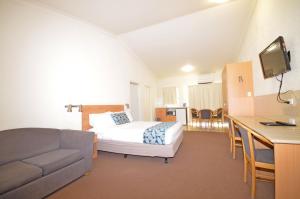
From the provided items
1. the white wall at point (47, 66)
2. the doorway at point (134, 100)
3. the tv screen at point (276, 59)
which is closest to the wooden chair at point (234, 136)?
the tv screen at point (276, 59)

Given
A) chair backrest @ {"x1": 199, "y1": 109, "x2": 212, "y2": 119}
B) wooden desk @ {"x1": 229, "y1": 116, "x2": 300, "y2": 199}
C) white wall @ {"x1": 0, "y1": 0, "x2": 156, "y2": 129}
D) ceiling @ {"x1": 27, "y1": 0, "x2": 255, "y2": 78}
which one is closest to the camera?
wooden desk @ {"x1": 229, "y1": 116, "x2": 300, "y2": 199}

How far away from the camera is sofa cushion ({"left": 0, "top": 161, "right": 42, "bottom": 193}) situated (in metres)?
1.47

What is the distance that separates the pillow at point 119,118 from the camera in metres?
3.71

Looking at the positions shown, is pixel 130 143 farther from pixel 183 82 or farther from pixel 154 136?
pixel 183 82

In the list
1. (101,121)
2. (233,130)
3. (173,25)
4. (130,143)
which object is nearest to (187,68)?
(173,25)

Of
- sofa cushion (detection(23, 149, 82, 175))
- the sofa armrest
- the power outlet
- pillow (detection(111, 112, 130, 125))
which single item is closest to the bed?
pillow (detection(111, 112, 130, 125))

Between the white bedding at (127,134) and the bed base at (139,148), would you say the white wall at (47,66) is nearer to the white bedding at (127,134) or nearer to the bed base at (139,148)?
the white bedding at (127,134)

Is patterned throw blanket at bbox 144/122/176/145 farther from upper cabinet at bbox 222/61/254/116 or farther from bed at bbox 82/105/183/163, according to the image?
upper cabinet at bbox 222/61/254/116

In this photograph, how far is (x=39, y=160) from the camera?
1952mm

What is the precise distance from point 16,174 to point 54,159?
0.42 m

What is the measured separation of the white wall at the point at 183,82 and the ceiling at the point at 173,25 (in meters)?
0.97

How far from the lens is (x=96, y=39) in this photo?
397 cm

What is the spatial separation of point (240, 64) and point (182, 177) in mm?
3153

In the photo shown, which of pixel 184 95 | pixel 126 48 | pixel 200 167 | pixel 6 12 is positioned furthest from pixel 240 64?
pixel 6 12
